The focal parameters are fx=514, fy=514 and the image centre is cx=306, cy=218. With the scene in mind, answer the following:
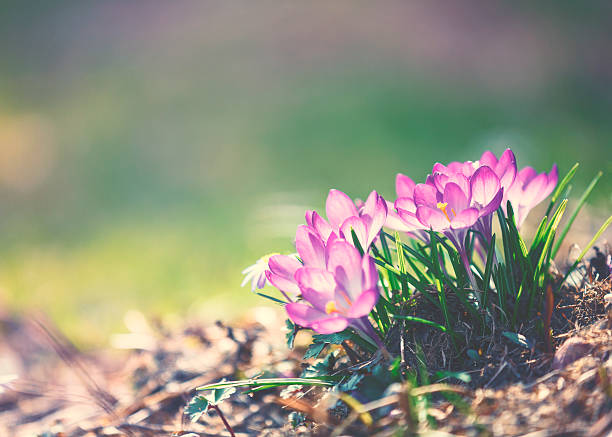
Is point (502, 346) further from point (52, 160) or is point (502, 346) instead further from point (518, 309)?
point (52, 160)

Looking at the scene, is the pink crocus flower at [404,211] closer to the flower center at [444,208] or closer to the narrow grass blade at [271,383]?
the flower center at [444,208]

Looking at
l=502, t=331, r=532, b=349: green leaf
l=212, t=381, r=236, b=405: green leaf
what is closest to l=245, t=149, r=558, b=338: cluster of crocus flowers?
l=502, t=331, r=532, b=349: green leaf

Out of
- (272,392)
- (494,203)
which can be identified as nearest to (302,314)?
(494,203)

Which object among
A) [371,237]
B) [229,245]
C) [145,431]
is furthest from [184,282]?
[371,237]

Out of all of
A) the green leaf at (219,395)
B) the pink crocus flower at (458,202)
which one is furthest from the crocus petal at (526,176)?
the green leaf at (219,395)

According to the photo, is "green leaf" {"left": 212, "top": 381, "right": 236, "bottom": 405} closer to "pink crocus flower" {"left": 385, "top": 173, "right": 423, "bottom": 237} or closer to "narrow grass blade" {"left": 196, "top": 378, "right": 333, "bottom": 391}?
"narrow grass blade" {"left": 196, "top": 378, "right": 333, "bottom": 391}

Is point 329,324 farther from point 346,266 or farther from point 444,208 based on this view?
point 444,208
